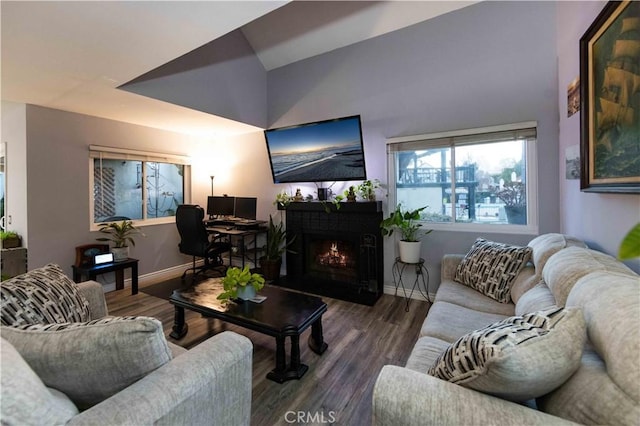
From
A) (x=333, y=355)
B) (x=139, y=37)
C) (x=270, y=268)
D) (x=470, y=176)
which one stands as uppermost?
(x=139, y=37)

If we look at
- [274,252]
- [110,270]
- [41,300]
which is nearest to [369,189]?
[274,252]

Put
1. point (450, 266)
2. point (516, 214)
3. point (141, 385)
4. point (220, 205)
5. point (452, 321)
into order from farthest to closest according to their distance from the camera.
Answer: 1. point (220, 205)
2. point (516, 214)
3. point (450, 266)
4. point (452, 321)
5. point (141, 385)

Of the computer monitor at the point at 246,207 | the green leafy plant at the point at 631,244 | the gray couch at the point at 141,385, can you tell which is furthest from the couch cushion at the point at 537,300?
the computer monitor at the point at 246,207

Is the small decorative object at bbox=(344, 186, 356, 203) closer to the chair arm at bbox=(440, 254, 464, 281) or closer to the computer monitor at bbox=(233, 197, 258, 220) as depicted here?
the chair arm at bbox=(440, 254, 464, 281)

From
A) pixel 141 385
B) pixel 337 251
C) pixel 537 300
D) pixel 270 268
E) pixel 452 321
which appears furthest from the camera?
pixel 270 268

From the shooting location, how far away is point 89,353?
86 cm

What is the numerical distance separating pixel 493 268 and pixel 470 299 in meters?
0.34

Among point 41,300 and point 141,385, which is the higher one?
point 41,300

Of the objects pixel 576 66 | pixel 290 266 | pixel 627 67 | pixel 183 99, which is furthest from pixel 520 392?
pixel 183 99

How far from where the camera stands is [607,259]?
4.57ft

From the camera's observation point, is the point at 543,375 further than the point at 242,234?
No

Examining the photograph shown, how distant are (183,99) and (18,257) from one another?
250cm

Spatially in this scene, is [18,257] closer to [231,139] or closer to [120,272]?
[120,272]

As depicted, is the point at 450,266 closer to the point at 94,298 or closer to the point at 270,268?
the point at 270,268
